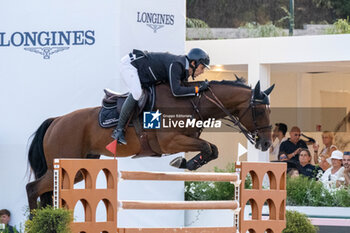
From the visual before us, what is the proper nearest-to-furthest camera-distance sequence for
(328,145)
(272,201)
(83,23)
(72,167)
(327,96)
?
(72,167) → (272,201) → (83,23) → (328,145) → (327,96)

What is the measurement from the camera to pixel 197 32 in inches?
505

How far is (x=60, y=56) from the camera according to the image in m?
8.68

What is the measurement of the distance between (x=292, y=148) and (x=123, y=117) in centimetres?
381

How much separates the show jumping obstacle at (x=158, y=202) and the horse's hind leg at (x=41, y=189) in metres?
1.12

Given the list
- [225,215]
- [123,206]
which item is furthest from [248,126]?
[225,215]

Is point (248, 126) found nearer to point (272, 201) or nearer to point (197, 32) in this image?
point (272, 201)

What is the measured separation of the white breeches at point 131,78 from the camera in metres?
6.38

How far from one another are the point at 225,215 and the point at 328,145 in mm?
1842

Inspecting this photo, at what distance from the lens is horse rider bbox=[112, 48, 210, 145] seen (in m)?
6.16

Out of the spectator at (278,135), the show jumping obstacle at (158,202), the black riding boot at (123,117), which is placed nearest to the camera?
the show jumping obstacle at (158,202)

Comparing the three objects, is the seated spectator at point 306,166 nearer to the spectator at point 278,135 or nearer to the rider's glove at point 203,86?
the spectator at point 278,135

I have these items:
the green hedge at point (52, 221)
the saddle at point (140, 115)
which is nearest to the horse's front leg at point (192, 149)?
the saddle at point (140, 115)

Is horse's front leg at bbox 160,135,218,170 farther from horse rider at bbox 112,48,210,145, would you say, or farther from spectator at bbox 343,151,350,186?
Answer: spectator at bbox 343,151,350,186

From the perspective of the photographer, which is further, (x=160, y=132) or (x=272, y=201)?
(x=160, y=132)
